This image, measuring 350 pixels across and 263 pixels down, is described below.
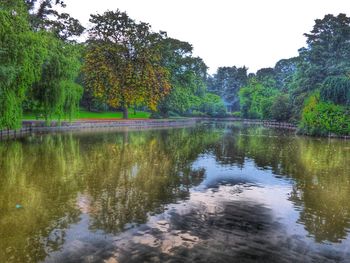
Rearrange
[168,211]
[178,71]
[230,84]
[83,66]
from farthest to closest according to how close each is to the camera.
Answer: [230,84]
[178,71]
[83,66]
[168,211]

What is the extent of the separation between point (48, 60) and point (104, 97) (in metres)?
32.4

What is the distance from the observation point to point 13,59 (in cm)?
2084

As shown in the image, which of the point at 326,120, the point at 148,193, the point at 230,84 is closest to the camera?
the point at 148,193

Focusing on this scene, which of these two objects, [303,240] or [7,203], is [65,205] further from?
[303,240]

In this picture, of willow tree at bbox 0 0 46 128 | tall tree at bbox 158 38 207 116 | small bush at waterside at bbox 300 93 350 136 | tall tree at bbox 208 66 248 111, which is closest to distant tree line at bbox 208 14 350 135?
small bush at waterside at bbox 300 93 350 136

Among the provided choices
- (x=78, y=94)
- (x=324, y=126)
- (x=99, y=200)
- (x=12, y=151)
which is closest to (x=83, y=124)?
(x=78, y=94)

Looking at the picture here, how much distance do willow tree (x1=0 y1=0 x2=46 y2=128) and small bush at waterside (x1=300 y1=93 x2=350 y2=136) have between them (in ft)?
111

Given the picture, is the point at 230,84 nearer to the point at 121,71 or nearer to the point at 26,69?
the point at 121,71

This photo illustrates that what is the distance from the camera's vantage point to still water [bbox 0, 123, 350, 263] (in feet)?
26.5

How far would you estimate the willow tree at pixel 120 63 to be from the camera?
198 ft

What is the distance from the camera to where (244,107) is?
11031cm

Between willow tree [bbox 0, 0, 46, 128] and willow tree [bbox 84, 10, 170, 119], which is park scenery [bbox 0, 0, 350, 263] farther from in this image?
willow tree [bbox 84, 10, 170, 119]

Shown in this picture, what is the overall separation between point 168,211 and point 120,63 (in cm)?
5304

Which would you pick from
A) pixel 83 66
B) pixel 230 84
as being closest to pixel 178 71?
pixel 83 66
